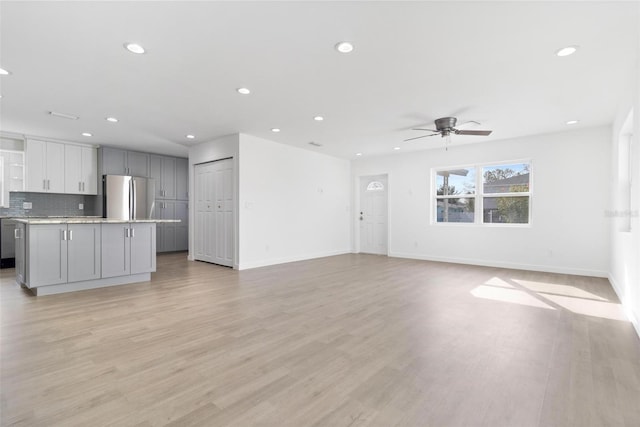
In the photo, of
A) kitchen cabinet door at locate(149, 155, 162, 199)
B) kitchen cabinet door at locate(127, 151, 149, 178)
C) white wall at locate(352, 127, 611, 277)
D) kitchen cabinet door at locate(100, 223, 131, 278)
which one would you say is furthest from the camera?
kitchen cabinet door at locate(149, 155, 162, 199)

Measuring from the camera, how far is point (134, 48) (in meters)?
2.77

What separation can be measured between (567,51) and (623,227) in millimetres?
3067

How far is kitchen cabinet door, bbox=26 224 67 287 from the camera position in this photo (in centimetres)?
386

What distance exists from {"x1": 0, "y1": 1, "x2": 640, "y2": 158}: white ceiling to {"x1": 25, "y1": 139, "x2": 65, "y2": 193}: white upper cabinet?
130 cm

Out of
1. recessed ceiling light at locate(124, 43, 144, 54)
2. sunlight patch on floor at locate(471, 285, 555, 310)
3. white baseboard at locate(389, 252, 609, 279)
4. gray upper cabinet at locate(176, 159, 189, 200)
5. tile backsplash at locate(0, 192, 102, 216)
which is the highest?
recessed ceiling light at locate(124, 43, 144, 54)

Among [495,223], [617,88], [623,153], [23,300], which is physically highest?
[617,88]

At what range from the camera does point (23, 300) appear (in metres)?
3.72

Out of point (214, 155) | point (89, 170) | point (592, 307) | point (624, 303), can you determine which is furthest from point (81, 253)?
point (624, 303)

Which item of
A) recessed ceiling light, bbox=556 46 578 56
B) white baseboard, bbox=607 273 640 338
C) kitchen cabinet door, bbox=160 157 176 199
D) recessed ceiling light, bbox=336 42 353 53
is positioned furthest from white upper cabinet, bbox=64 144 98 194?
white baseboard, bbox=607 273 640 338

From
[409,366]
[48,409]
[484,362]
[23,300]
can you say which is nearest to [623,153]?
[484,362]

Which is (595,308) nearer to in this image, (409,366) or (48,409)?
(409,366)

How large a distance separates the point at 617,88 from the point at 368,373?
4349 millimetres

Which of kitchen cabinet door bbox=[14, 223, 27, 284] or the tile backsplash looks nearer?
kitchen cabinet door bbox=[14, 223, 27, 284]

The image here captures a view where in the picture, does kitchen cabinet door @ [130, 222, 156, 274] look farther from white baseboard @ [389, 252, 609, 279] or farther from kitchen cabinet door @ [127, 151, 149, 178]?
white baseboard @ [389, 252, 609, 279]
